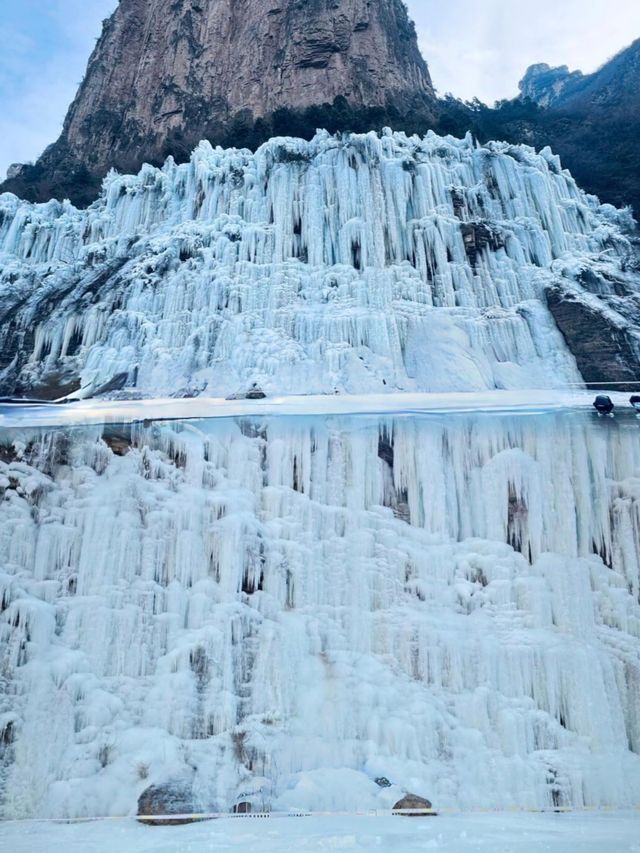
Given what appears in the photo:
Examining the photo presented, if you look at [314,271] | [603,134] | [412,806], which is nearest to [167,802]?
[412,806]

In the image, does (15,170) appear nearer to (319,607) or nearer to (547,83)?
(319,607)

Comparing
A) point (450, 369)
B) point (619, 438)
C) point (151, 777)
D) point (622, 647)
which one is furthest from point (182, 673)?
point (450, 369)

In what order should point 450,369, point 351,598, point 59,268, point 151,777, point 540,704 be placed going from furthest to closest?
point 59,268
point 450,369
point 351,598
point 540,704
point 151,777

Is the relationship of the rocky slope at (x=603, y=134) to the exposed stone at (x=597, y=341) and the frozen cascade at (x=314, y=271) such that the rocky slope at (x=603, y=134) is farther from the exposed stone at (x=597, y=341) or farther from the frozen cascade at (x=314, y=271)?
the exposed stone at (x=597, y=341)

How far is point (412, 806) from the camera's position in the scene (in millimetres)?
6957

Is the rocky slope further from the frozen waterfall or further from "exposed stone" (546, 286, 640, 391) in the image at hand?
the frozen waterfall

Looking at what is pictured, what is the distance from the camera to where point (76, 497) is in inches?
334

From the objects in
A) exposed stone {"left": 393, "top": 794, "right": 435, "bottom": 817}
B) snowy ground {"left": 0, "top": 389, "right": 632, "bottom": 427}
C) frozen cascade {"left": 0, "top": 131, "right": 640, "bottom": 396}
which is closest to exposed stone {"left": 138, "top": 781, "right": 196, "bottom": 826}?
exposed stone {"left": 393, "top": 794, "right": 435, "bottom": 817}

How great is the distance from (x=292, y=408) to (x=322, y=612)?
9.14 ft

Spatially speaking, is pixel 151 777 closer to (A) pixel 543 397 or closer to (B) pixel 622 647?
(B) pixel 622 647

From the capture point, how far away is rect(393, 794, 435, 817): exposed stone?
271 inches

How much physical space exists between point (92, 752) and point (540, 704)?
16.3 ft

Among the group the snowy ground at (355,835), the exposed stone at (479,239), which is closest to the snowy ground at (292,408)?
the snowy ground at (355,835)

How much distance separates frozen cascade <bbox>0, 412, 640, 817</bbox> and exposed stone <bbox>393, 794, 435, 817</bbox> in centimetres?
13
